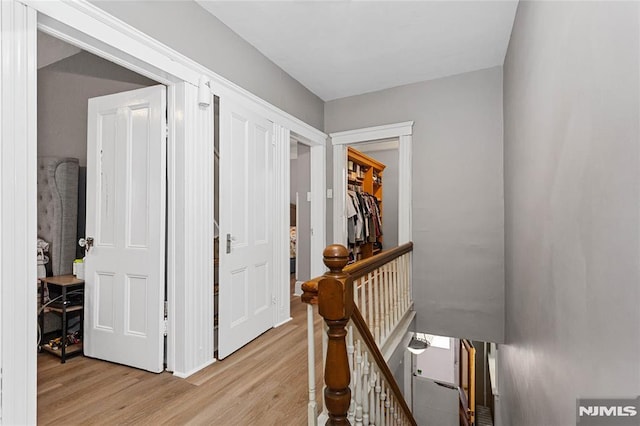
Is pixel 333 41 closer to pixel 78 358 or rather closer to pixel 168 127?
pixel 168 127

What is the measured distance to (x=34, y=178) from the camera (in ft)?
4.70

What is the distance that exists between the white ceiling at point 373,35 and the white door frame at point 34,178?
55cm

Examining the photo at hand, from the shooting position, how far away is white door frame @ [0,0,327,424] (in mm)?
1325

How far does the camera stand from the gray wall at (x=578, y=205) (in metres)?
0.79

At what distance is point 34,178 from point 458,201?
134 inches

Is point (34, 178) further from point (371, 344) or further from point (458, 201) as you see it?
point (458, 201)

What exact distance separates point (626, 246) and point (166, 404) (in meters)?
2.19

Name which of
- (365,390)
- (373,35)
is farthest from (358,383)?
(373,35)

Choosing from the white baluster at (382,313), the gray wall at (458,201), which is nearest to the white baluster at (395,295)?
the white baluster at (382,313)

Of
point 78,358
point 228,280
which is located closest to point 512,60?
point 228,280

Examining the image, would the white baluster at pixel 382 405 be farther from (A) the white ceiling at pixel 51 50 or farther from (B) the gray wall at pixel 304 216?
(A) the white ceiling at pixel 51 50

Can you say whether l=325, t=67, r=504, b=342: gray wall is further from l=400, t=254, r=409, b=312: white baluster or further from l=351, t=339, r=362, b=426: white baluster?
l=351, t=339, r=362, b=426: white baluster

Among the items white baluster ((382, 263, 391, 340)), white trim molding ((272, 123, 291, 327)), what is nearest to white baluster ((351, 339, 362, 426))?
white baluster ((382, 263, 391, 340))

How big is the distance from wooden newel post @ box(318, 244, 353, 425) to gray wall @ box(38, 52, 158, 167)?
290 cm
